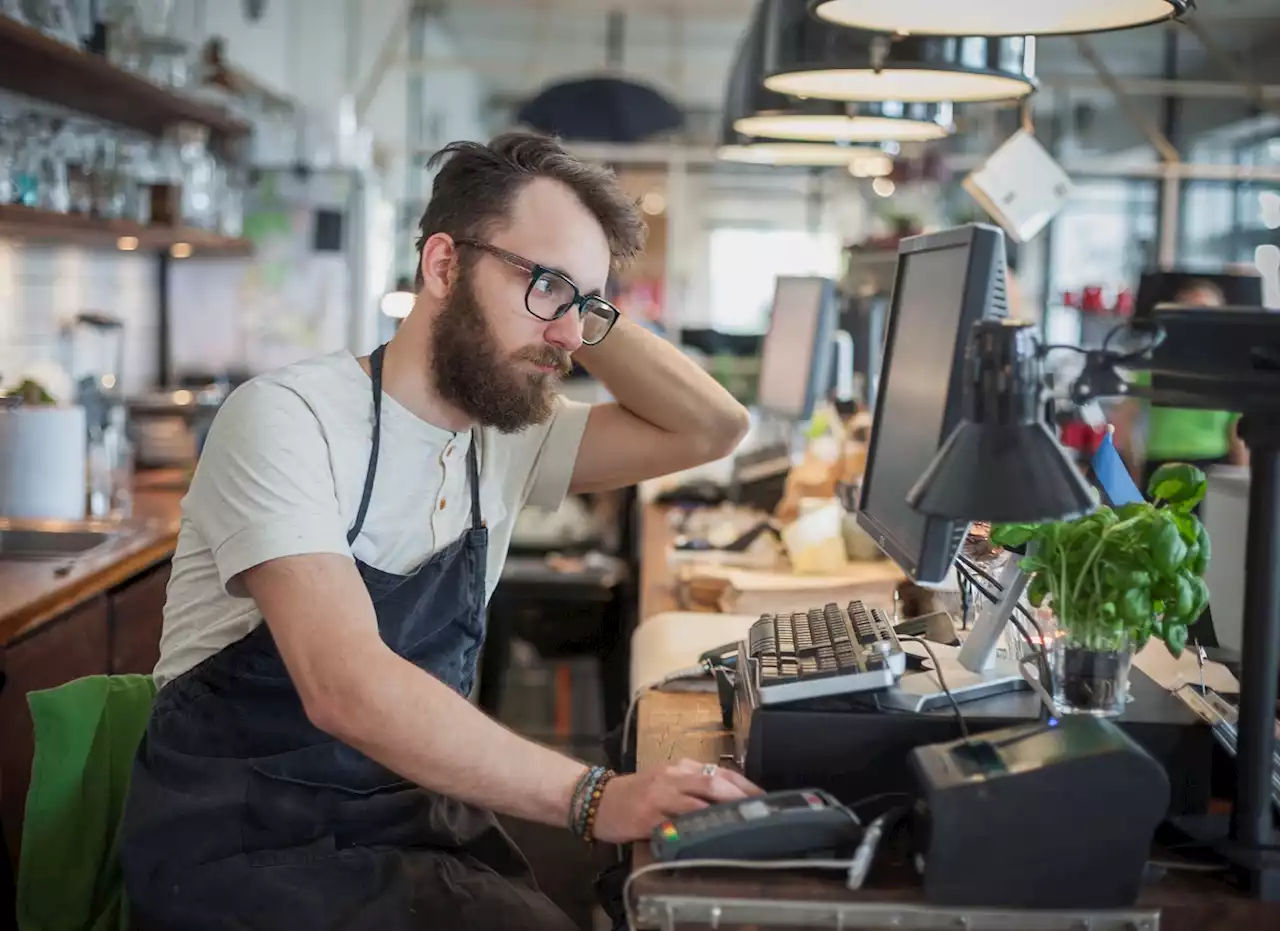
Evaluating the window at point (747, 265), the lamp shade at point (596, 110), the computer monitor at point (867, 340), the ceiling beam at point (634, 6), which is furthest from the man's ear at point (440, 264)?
the window at point (747, 265)

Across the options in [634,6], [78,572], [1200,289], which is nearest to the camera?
[78,572]

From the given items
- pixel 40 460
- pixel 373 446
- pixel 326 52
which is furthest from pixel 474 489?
pixel 326 52

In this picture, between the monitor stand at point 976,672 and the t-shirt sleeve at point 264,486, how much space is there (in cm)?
65

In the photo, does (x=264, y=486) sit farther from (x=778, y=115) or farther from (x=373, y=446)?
(x=778, y=115)

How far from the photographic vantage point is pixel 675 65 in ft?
33.6

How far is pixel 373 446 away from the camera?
1924mm

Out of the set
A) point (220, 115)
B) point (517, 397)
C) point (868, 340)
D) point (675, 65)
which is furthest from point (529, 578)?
point (675, 65)

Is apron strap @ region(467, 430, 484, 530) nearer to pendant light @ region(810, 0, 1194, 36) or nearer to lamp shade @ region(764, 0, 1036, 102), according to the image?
pendant light @ region(810, 0, 1194, 36)

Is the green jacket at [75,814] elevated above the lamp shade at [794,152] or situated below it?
below

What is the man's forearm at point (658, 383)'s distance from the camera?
231 cm

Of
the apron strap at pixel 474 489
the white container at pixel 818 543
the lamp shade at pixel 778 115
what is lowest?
the white container at pixel 818 543

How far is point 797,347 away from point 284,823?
286cm

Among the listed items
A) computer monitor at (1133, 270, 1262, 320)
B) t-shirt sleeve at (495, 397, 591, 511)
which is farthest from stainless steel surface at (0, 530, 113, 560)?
computer monitor at (1133, 270, 1262, 320)

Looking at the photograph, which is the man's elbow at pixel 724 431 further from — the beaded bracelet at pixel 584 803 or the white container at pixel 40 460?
the white container at pixel 40 460
